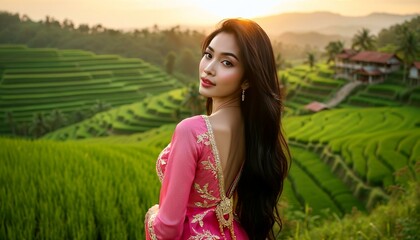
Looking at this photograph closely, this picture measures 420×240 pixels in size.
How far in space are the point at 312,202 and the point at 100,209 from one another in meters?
8.94

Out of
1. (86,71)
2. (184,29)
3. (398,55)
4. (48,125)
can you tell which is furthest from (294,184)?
(184,29)

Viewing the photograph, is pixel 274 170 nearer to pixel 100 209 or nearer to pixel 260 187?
pixel 260 187

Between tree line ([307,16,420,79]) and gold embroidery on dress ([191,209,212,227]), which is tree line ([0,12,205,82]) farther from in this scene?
gold embroidery on dress ([191,209,212,227])

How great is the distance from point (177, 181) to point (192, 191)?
0.11 m

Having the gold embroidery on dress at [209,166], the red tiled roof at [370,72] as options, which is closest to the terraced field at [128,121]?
the red tiled roof at [370,72]

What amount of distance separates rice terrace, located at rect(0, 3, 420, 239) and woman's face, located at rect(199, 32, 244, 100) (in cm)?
73

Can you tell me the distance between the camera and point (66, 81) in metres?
31.7

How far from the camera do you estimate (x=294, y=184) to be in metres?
12.1

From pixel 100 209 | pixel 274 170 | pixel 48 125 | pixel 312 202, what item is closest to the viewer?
pixel 274 170

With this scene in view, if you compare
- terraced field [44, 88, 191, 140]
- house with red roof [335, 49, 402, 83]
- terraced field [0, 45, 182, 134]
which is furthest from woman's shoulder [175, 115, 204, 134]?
terraced field [0, 45, 182, 134]

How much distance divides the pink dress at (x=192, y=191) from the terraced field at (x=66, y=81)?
80.7 ft

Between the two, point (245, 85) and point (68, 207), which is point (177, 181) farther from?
point (68, 207)

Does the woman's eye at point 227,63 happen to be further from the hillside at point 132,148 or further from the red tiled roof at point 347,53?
the red tiled roof at point 347,53

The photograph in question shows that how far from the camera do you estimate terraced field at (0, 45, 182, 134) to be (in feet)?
88.9
